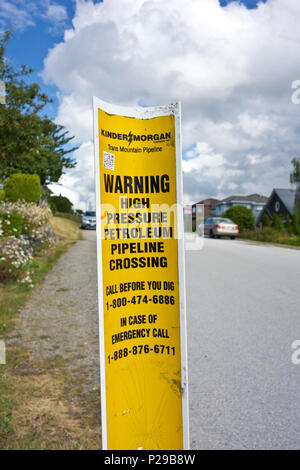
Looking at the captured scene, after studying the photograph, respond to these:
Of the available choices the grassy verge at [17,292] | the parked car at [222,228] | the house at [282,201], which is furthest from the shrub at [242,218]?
the grassy verge at [17,292]

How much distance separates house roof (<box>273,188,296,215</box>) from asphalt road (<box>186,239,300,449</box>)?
38.7 meters

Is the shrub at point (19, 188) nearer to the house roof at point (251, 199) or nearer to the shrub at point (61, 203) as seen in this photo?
the shrub at point (61, 203)

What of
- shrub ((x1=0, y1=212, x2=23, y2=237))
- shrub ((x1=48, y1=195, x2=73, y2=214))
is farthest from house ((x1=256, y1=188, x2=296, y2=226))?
shrub ((x1=0, y1=212, x2=23, y2=237))

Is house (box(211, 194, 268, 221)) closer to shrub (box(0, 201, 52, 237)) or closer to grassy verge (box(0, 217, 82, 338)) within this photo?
shrub (box(0, 201, 52, 237))

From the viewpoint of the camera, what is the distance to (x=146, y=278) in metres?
2.71

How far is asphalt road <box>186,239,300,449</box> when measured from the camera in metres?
3.21

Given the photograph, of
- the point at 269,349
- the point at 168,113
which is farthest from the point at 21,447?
the point at 269,349

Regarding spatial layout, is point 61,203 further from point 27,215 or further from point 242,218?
point 27,215

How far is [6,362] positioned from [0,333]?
1.10m

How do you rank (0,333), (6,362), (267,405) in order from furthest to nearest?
(0,333)
(6,362)
(267,405)

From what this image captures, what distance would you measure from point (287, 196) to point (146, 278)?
48.3 m

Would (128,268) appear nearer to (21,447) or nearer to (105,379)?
(105,379)

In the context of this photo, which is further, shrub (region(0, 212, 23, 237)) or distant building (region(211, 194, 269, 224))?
distant building (region(211, 194, 269, 224))
